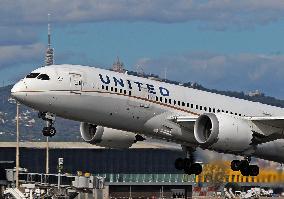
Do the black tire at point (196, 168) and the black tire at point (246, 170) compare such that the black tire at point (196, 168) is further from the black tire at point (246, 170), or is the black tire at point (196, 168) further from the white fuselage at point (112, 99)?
the white fuselage at point (112, 99)

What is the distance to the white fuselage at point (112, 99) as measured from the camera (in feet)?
191

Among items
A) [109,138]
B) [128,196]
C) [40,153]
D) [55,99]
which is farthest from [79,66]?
[40,153]

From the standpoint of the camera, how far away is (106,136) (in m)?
67.1

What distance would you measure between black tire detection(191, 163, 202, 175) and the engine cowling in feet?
15.3

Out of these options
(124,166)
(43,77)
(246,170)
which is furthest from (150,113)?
(124,166)

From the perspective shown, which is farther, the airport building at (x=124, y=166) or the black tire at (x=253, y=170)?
the airport building at (x=124, y=166)

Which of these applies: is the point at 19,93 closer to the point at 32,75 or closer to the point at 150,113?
the point at 32,75

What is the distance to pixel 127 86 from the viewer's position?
198 ft

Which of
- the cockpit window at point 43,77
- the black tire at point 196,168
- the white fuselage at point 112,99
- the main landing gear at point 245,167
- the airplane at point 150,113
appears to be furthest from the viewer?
the black tire at point 196,168

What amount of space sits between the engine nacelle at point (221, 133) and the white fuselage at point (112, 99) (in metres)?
1.37

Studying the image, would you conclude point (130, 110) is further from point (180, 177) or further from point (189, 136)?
point (180, 177)

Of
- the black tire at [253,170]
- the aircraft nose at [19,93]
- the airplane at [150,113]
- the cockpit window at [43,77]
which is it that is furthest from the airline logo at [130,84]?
the black tire at [253,170]

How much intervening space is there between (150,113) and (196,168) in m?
9.42

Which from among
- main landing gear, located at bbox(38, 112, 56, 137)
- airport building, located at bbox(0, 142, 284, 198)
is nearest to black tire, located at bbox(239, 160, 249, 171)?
main landing gear, located at bbox(38, 112, 56, 137)
